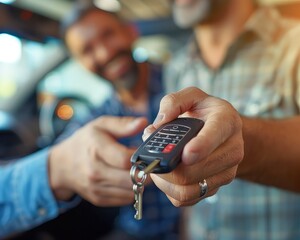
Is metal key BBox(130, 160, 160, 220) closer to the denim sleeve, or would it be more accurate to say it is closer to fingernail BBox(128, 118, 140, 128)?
fingernail BBox(128, 118, 140, 128)

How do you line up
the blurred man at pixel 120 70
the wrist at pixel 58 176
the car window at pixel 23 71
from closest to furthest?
the wrist at pixel 58 176
the blurred man at pixel 120 70
the car window at pixel 23 71

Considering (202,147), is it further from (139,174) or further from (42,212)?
(42,212)

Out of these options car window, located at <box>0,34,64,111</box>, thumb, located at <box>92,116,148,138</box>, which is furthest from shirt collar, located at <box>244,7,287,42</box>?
car window, located at <box>0,34,64,111</box>

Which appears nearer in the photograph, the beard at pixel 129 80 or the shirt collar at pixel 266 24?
the shirt collar at pixel 266 24

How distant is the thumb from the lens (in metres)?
0.71

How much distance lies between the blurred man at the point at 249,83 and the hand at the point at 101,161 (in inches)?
9.1

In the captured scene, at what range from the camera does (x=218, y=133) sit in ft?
1.48

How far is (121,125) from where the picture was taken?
74 centimetres

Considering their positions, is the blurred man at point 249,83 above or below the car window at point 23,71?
above

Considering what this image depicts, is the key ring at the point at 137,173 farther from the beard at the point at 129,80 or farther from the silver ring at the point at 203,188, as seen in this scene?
the beard at the point at 129,80

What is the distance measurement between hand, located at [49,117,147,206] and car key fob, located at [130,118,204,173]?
235mm

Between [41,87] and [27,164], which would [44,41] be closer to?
[41,87]

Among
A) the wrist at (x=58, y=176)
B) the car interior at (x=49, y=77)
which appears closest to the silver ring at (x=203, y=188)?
the wrist at (x=58, y=176)

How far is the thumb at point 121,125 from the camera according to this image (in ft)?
2.34
